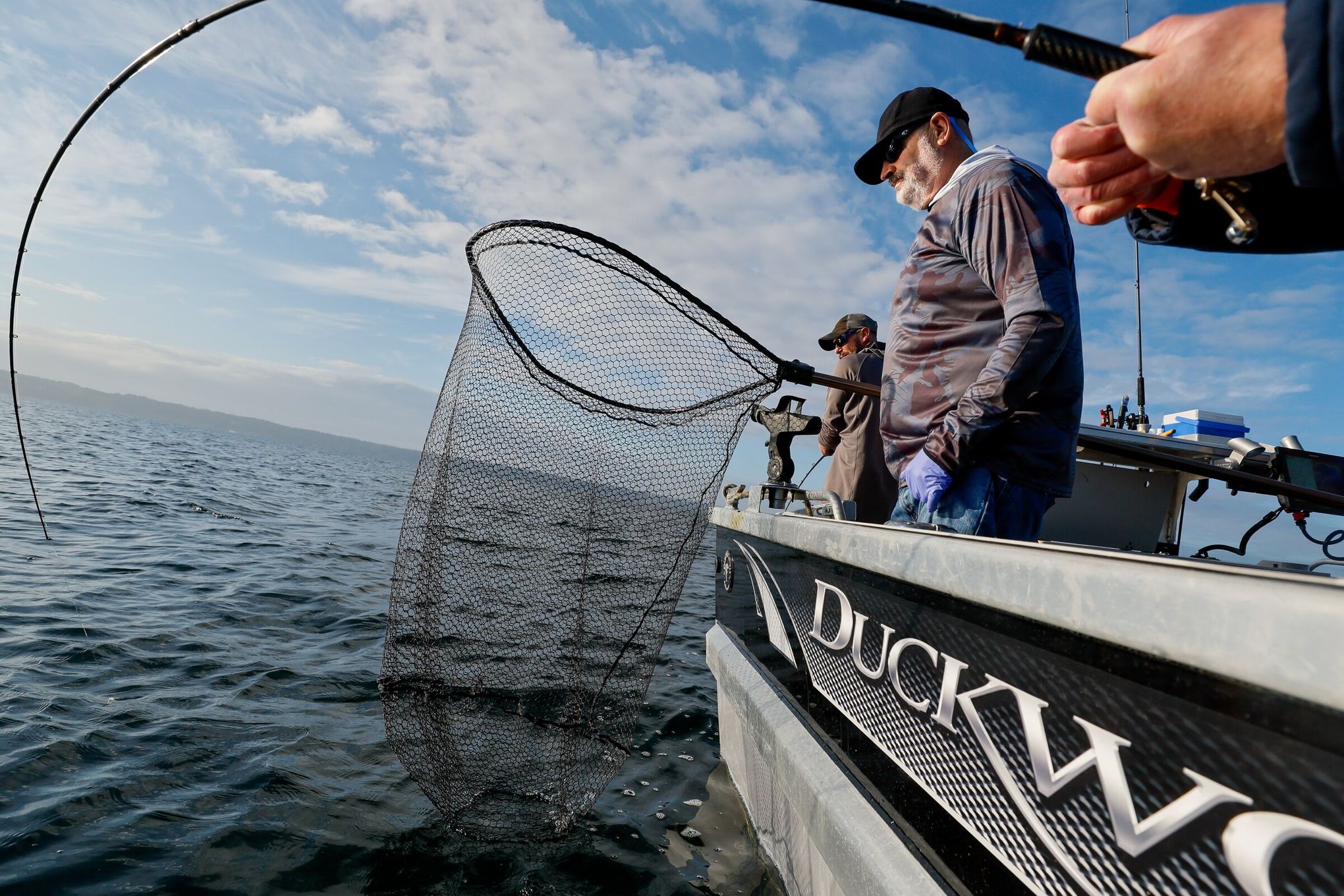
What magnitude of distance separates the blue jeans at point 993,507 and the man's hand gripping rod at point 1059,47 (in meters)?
0.99

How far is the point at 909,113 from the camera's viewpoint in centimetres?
237

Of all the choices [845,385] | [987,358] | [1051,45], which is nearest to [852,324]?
[845,385]

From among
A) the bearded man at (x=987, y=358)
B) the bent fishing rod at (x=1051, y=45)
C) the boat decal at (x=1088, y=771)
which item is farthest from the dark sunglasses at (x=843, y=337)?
the bent fishing rod at (x=1051, y=45)

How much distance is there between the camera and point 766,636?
2.87m

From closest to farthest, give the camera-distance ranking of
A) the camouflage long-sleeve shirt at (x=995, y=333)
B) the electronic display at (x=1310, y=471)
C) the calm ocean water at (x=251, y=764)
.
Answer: the camouflage long-sleeve shirt at (x=995, y=333) → the calm ocean water at (x=251, y=764) → the electronic display at (x=1310, y=471)

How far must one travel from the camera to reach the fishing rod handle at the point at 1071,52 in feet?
2.58

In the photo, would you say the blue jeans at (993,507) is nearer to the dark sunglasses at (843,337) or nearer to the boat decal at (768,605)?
the boat decal at (768,605)

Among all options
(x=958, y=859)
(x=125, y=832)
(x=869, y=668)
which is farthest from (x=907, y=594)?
(x=125, y=832)

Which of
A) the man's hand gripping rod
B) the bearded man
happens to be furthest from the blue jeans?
the man's hand gripping rod

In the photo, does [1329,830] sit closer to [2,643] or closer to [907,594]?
[907,594]

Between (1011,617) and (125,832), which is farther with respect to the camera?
(125,832)

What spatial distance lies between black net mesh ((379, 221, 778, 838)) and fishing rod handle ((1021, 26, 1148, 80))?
5.98ft

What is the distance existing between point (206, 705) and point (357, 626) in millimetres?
2129

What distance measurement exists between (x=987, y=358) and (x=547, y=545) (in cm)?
195
